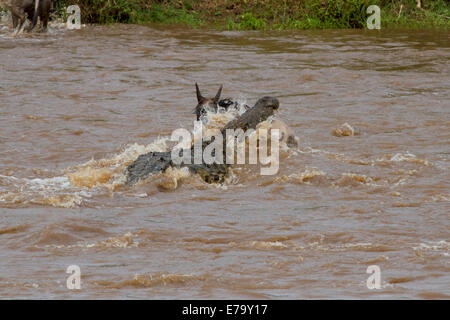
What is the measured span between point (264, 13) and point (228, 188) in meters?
12.0

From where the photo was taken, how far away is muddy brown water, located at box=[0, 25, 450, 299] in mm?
4938

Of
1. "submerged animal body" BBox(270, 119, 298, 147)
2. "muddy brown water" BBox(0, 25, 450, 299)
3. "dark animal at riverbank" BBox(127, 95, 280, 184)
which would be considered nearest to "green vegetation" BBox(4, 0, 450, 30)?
"muddy brown water" BBox(0, 25, 450, 299)

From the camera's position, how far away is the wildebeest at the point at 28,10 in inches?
636

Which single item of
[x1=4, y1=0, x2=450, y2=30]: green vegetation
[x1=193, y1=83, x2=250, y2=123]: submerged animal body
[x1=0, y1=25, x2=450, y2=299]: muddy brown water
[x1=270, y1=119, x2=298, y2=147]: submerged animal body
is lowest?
[x1=0, y1=25, x2=450, y2=299]: muddy brown water

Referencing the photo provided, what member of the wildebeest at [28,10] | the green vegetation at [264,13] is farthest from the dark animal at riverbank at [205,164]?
the green vegetation at [264,13]

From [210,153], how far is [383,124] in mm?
3047

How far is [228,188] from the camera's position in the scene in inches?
282

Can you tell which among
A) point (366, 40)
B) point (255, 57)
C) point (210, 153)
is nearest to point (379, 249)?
point (210, 153)

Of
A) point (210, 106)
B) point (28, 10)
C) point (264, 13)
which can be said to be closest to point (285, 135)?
point (210, 106)

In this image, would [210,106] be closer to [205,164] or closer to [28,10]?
[205,164]

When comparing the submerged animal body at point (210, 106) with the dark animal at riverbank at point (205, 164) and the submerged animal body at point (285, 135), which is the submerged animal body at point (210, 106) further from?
the dark animal at riverbank at point (205, 164)

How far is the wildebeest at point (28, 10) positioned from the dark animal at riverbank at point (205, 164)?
9.50m

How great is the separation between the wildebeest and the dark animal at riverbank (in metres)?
9.50

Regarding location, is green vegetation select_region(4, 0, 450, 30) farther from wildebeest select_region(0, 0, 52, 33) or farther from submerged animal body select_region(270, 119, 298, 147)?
submerged animal body select_region(270, 119, 298, 147)
